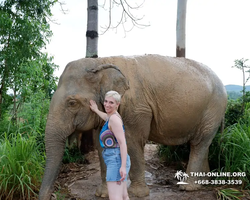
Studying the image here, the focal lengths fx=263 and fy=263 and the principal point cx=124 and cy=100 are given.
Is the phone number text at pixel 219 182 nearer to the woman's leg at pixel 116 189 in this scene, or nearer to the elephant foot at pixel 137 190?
the elephant foot at pixel 137 190

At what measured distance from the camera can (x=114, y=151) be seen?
2.50 m

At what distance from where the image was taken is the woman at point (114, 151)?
2.41 metres

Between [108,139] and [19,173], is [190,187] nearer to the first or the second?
[108,139]

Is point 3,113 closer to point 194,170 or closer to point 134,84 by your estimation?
point 134,84

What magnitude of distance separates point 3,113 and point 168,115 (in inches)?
187

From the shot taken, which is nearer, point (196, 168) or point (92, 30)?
point (196, 168)

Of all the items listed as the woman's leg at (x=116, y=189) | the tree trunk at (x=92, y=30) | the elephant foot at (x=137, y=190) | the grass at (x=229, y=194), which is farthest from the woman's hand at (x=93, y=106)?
the tree trunk at (x=92, y=30)

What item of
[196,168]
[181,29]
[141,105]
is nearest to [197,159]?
[196,168]

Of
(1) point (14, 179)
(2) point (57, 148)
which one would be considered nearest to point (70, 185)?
(1) point (14, 179)

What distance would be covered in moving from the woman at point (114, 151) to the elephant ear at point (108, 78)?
0.70 m

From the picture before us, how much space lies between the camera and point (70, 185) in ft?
13.9

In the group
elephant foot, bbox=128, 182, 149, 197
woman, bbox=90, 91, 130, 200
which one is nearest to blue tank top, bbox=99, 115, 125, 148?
woman, bbox=90, 91, 130, 200

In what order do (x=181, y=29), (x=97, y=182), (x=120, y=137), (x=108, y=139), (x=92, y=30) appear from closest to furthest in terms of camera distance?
(x=120, y=137)
(x=108, y=139)
(x=97, y=182)
(x=92, y=30)
(x=181, y=29)

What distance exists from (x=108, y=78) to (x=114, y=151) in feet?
3.54
